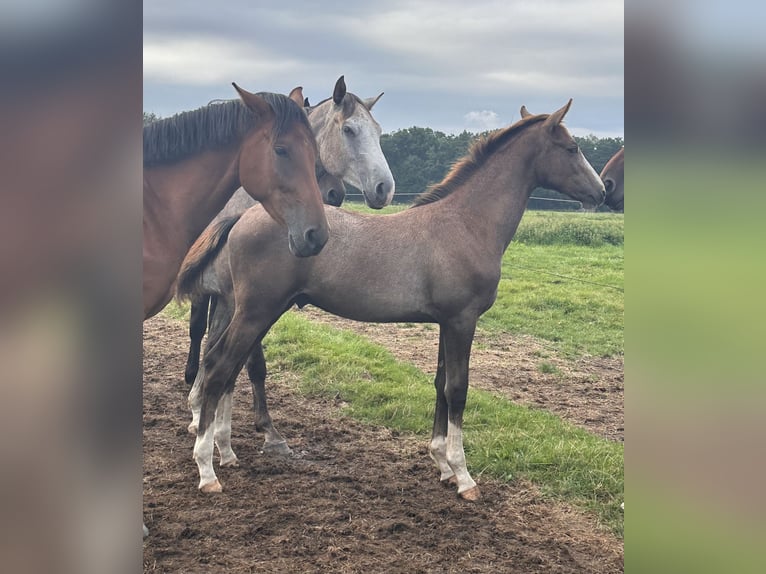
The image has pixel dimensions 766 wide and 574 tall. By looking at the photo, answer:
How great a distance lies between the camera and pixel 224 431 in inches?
156

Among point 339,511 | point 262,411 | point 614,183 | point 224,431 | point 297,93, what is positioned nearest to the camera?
point 339,511

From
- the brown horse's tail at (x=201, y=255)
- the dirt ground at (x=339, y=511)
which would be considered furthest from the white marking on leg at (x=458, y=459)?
the brown horse's tail at (x=201, y=255)

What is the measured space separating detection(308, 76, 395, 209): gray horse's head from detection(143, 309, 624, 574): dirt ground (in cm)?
173

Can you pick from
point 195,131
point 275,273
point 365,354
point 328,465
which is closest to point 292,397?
point 365,354

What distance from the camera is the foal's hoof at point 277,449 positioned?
13.8 feet

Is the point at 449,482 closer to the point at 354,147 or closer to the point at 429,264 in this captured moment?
the point at 429,264

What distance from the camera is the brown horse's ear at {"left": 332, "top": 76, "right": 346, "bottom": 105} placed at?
4055mm

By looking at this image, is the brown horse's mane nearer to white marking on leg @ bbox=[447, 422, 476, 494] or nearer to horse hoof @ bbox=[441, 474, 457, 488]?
white marking on leg @ bbox=[447, 422, 476, 494]

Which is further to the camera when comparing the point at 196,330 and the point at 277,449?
the point at 196,330
